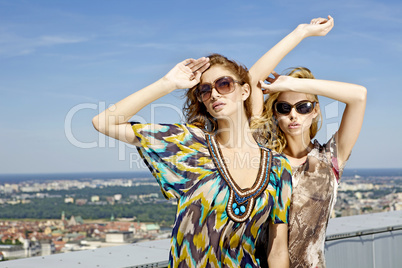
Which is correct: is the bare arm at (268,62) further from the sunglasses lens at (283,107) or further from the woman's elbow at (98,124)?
the woman's elbow at (98,124)

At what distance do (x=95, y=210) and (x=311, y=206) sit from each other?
34405 millimetres

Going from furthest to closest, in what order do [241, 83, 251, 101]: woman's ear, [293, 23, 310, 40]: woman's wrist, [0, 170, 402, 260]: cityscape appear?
[0, 170, 402, 260]: cityscape → [293, 23, 310, 40]: woman's wrist → [241, 83, 251, 101]: woman's ear

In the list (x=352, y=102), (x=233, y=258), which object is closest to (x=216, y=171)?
(x=233, y=258)

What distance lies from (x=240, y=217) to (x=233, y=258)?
185mm

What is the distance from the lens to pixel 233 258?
6.61 ft

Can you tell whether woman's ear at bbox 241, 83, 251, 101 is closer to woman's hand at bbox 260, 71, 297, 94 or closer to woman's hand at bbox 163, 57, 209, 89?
woman's hand at bbox 260, 71, 297, 94

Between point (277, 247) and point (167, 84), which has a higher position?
point (167, 84)

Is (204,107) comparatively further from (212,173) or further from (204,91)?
(212,173)

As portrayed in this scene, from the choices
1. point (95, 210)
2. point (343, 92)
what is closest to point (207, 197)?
point (343, 92)

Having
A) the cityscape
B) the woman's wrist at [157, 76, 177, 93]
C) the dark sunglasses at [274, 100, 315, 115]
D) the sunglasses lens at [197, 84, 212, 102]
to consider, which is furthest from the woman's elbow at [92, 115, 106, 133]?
the cityscape

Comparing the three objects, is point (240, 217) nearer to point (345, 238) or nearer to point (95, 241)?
point (345, 238)

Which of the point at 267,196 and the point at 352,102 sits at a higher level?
the point at 352,102

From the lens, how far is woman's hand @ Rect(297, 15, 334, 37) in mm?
2482

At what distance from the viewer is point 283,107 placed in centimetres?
243
